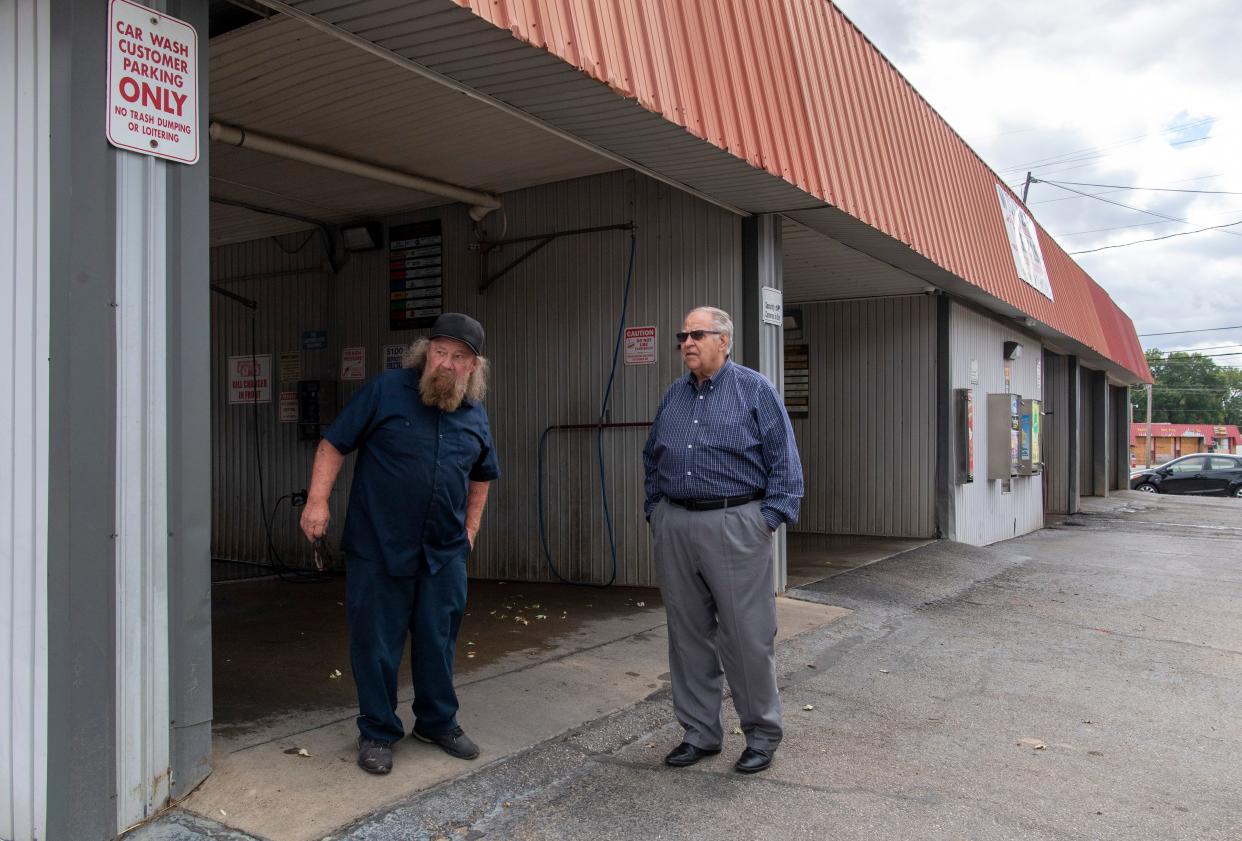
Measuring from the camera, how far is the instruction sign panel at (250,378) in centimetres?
954

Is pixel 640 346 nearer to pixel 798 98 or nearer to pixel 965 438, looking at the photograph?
pixel 798 98

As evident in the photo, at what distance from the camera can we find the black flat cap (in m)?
Result: 3.66

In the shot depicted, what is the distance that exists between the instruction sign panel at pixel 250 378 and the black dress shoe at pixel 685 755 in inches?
271

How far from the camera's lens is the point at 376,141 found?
6559 millimetres

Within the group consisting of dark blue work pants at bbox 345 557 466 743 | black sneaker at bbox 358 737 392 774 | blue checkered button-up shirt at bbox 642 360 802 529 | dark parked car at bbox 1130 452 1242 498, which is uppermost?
blue checkered button-up shirt at bbox 642 360 802 529

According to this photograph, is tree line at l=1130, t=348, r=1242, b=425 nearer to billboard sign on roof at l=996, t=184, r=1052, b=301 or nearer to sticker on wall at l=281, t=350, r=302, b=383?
billboard sign on roof at l=996, t=184, r=1052, b=301

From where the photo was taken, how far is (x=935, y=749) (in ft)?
13.9

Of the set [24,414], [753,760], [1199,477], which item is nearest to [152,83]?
[24,414]

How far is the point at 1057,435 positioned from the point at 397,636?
18.6 meters

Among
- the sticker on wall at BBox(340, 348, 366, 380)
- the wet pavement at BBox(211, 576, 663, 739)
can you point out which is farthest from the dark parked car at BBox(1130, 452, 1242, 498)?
the sticker on wall at BBox(340, 348, 366, 380)

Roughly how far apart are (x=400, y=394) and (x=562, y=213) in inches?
174

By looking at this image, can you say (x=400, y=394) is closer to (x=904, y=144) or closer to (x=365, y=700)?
(x=365, y=700)

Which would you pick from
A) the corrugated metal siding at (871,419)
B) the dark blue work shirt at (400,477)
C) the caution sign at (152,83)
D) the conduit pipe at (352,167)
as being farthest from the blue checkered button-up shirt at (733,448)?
the corrugated metal siding at (871,419)

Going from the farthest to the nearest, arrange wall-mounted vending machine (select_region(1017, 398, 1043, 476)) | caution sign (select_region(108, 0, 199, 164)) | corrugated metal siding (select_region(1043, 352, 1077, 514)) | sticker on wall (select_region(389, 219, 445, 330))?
corrugated metal siding (select_region(1043, 352, 1077, 514)) < wall-mounted vending machine (select_region(1017, 398, 1043, 476)) < sticker on wall (select_region(389, 219, 445, 330)) < caution sign (select_region(108, 0, 199, 164))
